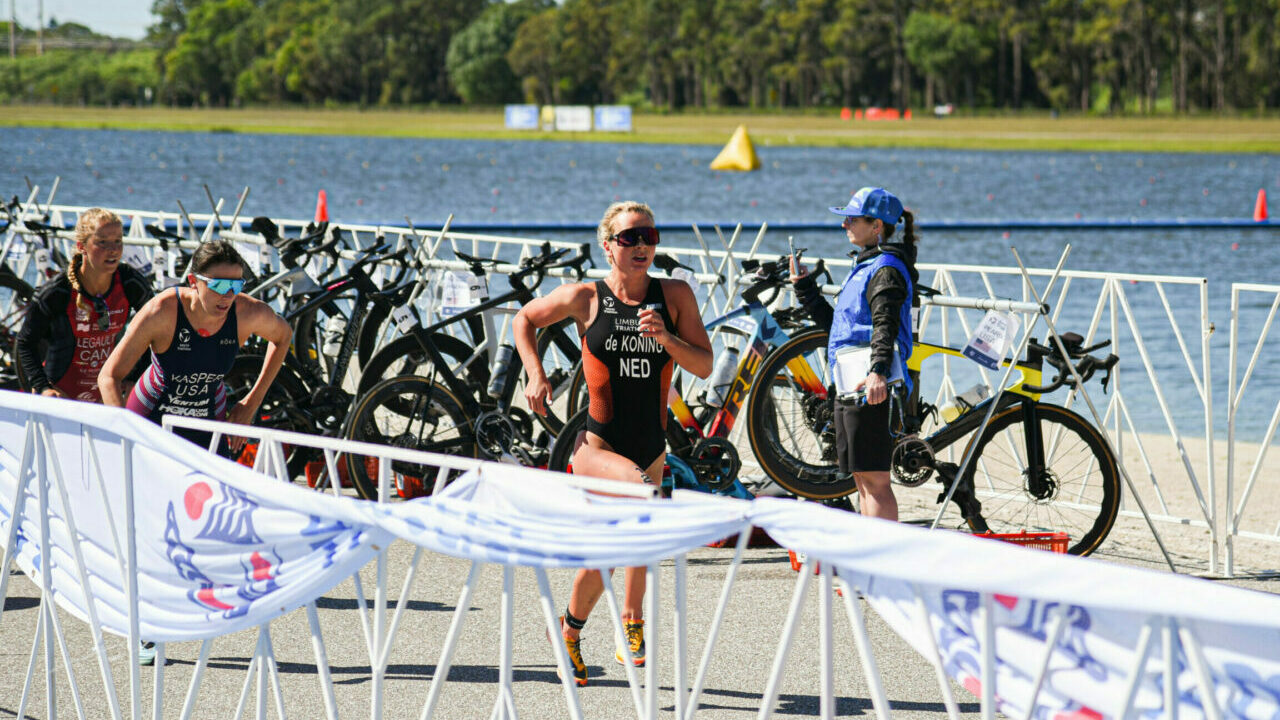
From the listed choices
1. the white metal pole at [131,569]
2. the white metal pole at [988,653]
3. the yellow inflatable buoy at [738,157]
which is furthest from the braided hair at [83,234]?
the yellow inflatable buoy at [738,157]

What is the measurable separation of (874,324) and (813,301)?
786 millimetres

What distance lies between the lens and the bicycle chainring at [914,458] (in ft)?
22.2

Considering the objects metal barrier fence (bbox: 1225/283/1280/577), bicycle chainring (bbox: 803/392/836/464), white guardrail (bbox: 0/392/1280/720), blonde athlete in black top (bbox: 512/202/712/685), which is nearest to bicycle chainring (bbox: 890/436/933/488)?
bicycle chainring (bbox: 803/392/836/464)

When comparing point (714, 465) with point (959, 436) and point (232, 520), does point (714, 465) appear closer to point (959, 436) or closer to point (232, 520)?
point (959, 436)

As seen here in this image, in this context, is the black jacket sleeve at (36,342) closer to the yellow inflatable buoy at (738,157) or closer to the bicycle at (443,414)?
the bicycle at (443,414)

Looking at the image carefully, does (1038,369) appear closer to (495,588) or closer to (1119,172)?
(495,588)

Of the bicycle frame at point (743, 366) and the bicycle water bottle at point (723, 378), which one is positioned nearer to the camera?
the bicycle frame at point (743, 366)

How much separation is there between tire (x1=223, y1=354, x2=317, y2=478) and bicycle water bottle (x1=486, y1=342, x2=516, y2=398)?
3.31 feet

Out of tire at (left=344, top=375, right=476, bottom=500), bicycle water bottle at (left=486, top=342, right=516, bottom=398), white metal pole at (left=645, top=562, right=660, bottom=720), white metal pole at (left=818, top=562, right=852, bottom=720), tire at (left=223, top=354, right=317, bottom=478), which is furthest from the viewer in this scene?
Answer: tire at (left=223, top=354, right=317, bottom=478)

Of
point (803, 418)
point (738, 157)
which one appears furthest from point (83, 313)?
point (738, 157)

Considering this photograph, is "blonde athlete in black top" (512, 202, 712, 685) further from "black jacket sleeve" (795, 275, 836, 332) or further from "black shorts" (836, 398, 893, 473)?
"black jacket sleeve" (795, 275, 836, 332)

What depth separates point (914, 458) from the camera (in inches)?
268

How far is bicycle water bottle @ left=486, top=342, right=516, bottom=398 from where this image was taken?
7539mm

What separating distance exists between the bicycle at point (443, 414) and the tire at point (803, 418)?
1.27 metres
